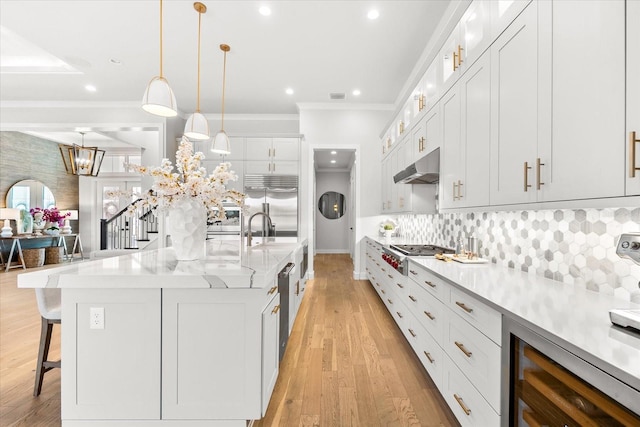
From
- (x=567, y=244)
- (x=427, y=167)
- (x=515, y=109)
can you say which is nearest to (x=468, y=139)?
(x=515, y=109)

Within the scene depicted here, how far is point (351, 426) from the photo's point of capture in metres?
1.80

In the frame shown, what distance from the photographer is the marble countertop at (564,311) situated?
2.73ft

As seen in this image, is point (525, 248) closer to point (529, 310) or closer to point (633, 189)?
point (529, 310)

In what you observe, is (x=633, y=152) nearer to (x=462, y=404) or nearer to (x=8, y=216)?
(x=462, y=404)

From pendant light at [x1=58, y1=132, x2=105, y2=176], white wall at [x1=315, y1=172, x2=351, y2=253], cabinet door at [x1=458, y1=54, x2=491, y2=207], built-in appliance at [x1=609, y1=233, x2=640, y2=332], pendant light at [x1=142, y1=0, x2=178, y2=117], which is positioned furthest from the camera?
white wall at [x1=315, y1=172, x2=351, y2=253]

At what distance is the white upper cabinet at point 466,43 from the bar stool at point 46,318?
327cm

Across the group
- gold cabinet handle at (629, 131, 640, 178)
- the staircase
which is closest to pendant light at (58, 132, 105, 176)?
the staircase

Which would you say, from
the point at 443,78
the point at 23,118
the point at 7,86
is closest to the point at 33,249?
the point at 23,118

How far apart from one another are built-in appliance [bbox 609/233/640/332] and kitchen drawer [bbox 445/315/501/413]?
433mm

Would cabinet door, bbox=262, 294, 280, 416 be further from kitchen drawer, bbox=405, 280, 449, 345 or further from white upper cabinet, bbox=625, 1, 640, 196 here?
white upper cabinet, bbox=625, 1, 640, 196

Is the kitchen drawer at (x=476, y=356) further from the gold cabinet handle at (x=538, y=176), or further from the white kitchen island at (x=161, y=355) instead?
the white kitchen island at (x=161, y=355)

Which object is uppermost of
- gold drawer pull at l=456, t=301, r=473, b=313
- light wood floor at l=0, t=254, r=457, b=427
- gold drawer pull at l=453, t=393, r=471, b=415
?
gold drawer pull at l=456, t=301, r=473, b=313

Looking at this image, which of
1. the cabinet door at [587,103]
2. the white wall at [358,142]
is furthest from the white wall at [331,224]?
the cabinet door at [587,103]

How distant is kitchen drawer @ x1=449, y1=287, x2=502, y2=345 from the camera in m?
1.33
